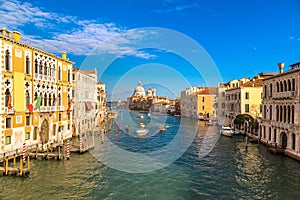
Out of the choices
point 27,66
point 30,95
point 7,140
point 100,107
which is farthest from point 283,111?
point 100,107

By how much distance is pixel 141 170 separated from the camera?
14344 mm

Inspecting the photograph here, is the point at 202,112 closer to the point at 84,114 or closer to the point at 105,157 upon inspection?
the point at 84,114

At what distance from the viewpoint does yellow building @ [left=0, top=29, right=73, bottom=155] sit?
1470cm

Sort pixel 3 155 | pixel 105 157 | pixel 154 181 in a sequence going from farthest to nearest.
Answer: pixel 105 157 → pixel 3 155 → pixel 154 181

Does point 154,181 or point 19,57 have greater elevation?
point 19,57

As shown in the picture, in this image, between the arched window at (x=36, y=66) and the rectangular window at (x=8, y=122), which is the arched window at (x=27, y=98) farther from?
the rectangular window at (x=8, y=122)

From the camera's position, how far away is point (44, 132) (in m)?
18.9

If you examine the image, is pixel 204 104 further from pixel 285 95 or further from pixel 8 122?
pixel 8 122

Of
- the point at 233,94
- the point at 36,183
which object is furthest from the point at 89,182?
the point at 233,94

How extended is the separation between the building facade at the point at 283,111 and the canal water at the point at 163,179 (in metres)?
1.64

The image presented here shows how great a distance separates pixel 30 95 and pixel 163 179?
11120 millimetres

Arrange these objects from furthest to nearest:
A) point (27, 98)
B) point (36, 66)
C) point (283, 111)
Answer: point (283, 111) → point (36, 66) → point (27, 98)

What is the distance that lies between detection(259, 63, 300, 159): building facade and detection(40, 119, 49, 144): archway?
18.0m

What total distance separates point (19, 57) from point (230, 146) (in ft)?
60.9
